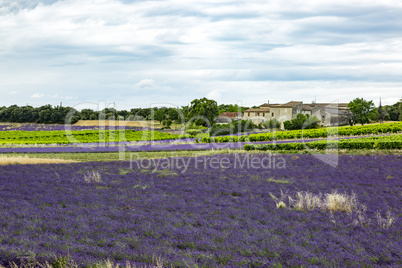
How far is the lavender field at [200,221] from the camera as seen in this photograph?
6520 mm

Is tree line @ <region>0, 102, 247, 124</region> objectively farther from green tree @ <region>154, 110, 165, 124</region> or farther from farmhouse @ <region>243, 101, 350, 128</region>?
farmhouse @ <region>243, 101, 350, 128</region>

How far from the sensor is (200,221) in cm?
869

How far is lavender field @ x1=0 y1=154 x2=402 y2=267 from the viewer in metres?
6.52

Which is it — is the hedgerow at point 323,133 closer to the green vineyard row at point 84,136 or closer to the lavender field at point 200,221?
the green vineyard row at point 84,136

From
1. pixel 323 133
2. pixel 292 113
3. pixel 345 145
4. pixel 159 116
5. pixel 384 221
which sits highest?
pixel 292 113

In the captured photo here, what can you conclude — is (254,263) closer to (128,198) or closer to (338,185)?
(128,198)

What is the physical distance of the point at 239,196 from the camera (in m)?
12.2

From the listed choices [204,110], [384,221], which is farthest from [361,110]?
[384,221]

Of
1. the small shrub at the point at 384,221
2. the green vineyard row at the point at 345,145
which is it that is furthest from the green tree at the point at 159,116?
the small shrub at the point at 384,221

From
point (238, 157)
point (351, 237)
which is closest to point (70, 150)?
→ point (238, 157)

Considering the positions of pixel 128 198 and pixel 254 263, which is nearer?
pixel 254 263

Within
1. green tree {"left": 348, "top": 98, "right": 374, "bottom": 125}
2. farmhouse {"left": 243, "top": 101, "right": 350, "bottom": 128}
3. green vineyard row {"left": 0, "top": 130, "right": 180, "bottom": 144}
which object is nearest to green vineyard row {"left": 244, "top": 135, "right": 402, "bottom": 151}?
green vineyard row {"left": 0, "top": 130, "right": 180, "bottom": 144}

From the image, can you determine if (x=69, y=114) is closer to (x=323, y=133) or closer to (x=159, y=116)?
(x=159, y=116)

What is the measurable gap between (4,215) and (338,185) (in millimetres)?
12011
